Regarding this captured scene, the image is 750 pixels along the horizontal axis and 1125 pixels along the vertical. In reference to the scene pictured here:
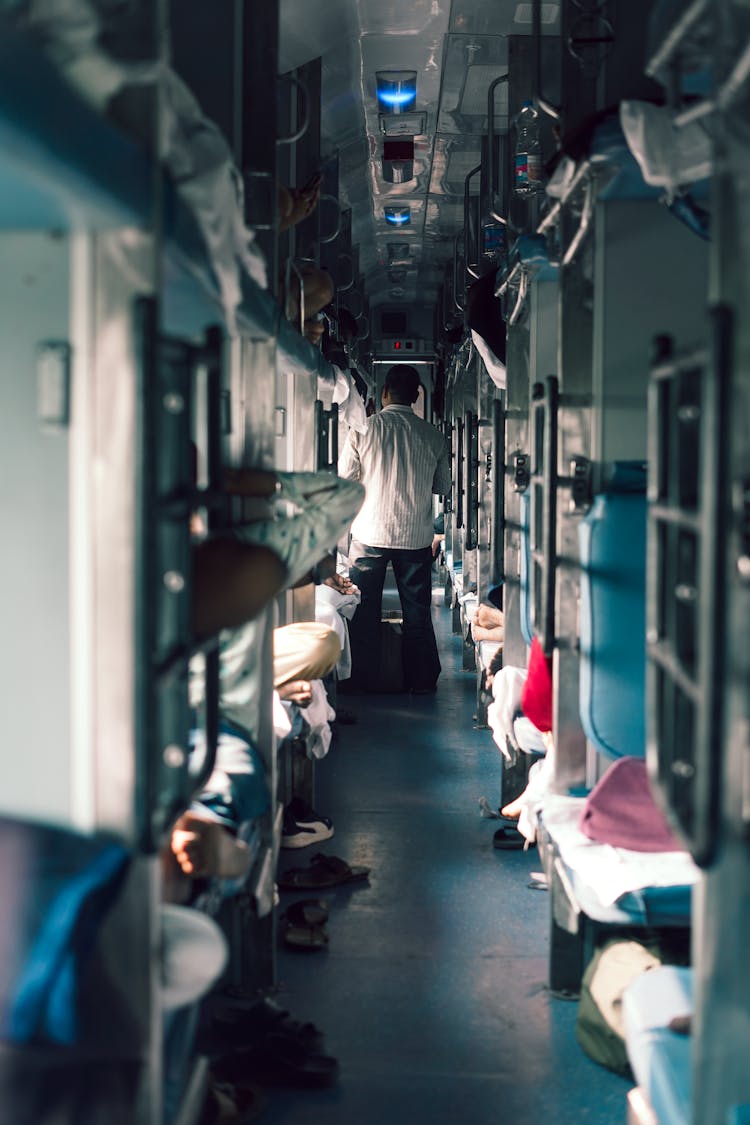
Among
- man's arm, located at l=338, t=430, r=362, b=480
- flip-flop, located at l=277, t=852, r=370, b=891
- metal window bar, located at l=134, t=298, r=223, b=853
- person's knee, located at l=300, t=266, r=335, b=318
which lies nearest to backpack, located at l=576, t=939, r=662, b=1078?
metal window bar, located at l=134, t=298, r=223, b=853

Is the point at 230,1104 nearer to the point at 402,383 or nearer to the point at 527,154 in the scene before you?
the point at 527,154

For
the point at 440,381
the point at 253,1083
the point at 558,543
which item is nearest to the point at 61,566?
the point at 253,1083

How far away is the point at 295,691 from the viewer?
450 cm

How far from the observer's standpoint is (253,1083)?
3074mm

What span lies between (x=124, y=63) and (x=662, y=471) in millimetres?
1232

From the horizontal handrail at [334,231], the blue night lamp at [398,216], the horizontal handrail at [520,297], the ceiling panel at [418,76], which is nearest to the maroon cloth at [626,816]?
the horizontal handrail at [520,297]

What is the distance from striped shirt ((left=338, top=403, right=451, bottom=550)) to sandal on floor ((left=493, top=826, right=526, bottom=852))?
337 centimetres

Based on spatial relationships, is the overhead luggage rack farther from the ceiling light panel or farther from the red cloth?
the ceiling light panel

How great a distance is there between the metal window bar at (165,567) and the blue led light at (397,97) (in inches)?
216

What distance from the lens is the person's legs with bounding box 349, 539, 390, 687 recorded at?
8156mm

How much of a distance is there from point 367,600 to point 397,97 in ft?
10.9

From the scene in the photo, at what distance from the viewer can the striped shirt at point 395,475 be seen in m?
8.12

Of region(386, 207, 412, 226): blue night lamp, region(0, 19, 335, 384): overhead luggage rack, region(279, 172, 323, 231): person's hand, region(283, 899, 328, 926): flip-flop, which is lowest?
region(283, 899, 328, 926): flip-flop

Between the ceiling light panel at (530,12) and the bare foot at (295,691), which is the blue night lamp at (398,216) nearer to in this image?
the ceiling light panel at (530,12)
